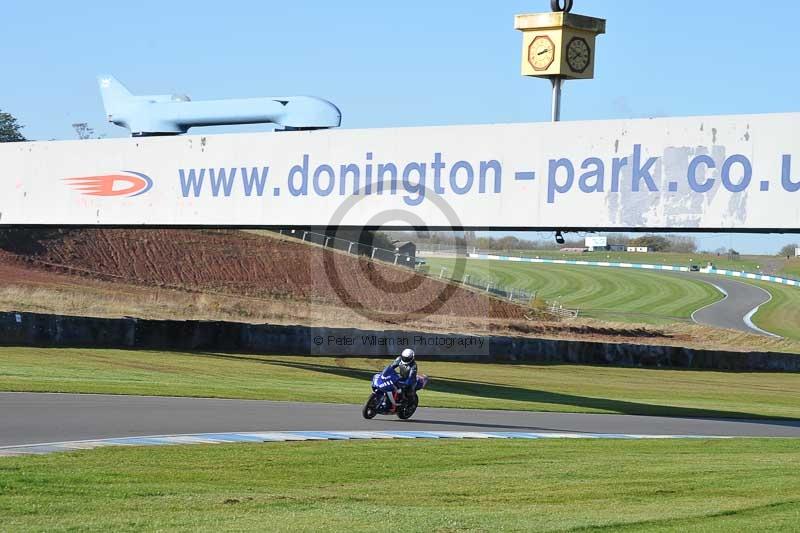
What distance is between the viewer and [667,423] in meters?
24.2

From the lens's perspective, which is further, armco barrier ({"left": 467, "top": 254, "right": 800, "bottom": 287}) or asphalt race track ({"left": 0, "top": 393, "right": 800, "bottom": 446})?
armco barrier ({"left": 467, "top": 254, "right": 800, "bottom": 287})

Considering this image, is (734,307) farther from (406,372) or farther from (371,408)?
(371,408)

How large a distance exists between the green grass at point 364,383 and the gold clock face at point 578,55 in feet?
25.4

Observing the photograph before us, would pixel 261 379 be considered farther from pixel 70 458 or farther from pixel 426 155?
pixel 70 458

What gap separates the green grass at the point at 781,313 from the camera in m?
77.5

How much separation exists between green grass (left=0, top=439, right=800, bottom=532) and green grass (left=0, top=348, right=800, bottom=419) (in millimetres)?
8636

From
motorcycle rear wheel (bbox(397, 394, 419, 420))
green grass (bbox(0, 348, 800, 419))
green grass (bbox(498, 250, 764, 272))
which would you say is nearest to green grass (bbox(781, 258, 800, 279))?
green grass (bbox(498, 250, 764, 272))

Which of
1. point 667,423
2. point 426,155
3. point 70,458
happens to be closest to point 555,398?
point 667,423

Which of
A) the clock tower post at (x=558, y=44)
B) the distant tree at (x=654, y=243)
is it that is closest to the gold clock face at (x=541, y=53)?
the clock tower post at (x=558, y=44)

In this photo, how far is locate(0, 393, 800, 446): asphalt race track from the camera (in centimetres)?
1680

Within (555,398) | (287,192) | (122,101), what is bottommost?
(555,398)

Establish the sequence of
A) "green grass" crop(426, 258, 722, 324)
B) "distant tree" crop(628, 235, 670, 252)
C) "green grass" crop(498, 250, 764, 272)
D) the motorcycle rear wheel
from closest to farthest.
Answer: the motorcycle rear wheel, "green grass" crop(426, 258, 722, 324), "green grass" crop(498, 250, 764, 272), "distant tree" crop(628, 235, 670, 252)

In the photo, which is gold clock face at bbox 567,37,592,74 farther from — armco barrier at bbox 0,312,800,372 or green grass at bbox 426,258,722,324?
green grass at bbox 426,258,722,324

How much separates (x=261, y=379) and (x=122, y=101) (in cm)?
806
